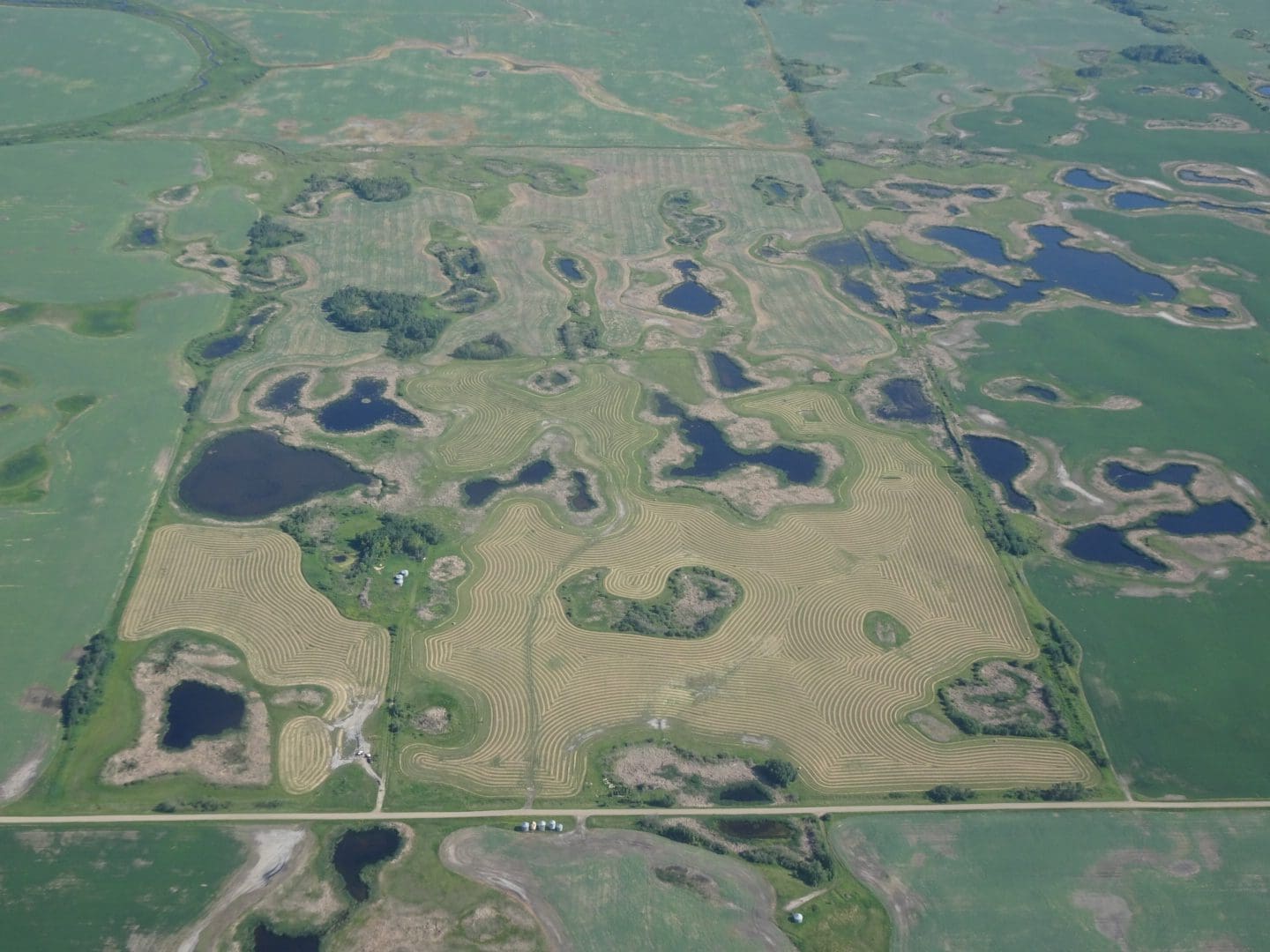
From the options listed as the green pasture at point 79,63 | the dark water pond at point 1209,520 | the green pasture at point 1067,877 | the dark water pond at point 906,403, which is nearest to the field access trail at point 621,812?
the green pasture at point 1067,877

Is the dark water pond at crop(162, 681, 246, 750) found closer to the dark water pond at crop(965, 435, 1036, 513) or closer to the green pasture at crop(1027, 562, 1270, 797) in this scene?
the green pasture at crop(1027, 562, 1270, 797)

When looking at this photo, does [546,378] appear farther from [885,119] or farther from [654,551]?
[885,119]

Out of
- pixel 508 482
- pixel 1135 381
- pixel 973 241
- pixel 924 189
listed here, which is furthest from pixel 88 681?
pixel 924 189

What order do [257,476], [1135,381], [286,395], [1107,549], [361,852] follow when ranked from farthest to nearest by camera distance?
[1135,381]
[286,395]
[257,476]
[1107,549]
[361,852]

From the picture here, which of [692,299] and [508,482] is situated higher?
[692,299]

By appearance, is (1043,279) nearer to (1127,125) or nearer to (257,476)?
(1127,125)

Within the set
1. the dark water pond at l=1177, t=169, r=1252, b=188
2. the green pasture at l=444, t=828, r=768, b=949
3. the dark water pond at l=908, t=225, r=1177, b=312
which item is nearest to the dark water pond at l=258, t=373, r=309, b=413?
the green pasture at l=444, t=828, r=768, b=949
